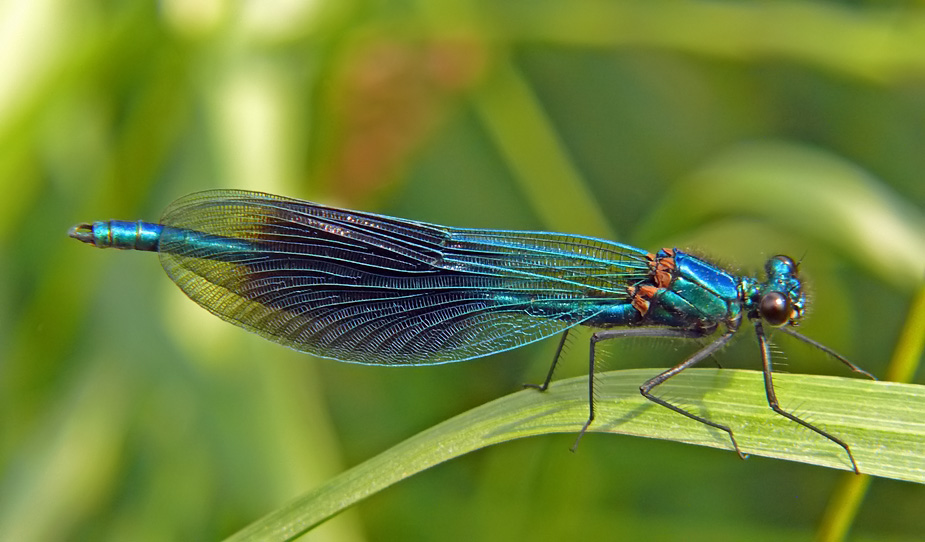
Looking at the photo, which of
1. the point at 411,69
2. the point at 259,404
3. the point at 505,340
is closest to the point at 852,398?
the point at 505,340

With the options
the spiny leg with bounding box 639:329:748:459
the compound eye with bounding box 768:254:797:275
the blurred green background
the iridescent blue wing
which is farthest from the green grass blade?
the compound eye with bounding box 768:254:797:275

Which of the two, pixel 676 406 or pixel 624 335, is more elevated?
pixel 624 335

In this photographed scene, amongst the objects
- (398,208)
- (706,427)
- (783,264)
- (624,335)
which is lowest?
(706,427)

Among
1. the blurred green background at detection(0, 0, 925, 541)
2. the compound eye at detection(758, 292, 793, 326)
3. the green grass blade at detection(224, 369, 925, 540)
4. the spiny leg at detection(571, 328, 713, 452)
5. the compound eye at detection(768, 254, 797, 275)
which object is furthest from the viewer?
the blurred green background at detection(0, 0, 925, 541)

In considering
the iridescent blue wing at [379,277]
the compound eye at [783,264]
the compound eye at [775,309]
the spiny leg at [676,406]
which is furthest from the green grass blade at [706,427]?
the compound eye at [783,264]

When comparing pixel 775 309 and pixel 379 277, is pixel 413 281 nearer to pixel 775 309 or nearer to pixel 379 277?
pixel 379 277

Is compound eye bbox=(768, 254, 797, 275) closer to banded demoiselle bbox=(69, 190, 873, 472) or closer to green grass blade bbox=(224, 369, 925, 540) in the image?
banded demoiselle bbox=(69, 190, 873, 472)

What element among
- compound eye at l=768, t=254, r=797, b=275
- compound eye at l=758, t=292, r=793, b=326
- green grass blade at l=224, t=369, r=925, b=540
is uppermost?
compound eye at l=768, t=254, r=797, b=275

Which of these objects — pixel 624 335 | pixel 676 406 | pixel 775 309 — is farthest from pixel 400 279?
pixel 775 309
